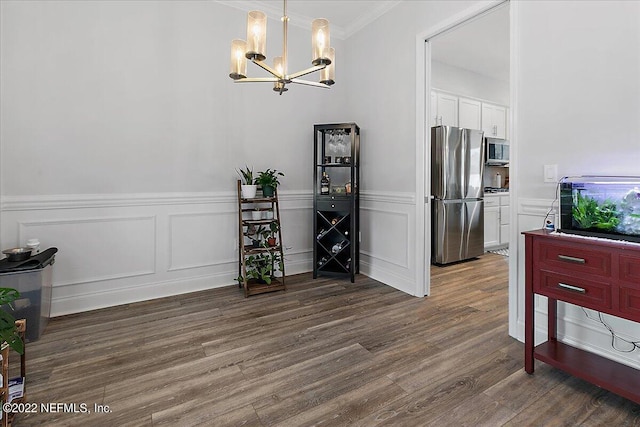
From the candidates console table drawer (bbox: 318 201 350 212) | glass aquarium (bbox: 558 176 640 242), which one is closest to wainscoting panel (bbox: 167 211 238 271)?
console table drawer (bbox: 318 201 350 212)

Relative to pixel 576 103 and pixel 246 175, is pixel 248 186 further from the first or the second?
pixel 576 103

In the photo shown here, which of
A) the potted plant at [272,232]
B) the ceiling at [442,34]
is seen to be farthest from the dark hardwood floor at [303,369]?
the ceiling at [442,34]

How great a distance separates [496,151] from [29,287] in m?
5.77

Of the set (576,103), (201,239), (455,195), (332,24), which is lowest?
(201,239)

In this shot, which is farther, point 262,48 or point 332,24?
point 332,24

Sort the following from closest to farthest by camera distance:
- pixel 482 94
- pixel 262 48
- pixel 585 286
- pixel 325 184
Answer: pixel 585 286
pixel 262 48
pixel 325 184
pixel 482 94

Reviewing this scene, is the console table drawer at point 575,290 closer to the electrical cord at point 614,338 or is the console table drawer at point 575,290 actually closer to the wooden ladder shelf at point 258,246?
the electrical cord at point 614,338

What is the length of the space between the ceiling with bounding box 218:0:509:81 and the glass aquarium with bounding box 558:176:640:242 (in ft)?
5.61

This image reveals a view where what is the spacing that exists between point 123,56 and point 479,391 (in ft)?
11.9

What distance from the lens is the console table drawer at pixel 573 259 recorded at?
5.21ft

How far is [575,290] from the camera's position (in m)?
1.68

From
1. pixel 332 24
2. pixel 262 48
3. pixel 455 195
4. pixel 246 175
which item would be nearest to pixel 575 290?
pixel 262 48

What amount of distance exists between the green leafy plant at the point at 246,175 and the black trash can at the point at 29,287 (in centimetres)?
170

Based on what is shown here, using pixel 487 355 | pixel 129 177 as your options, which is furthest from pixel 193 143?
pixel 487 355
